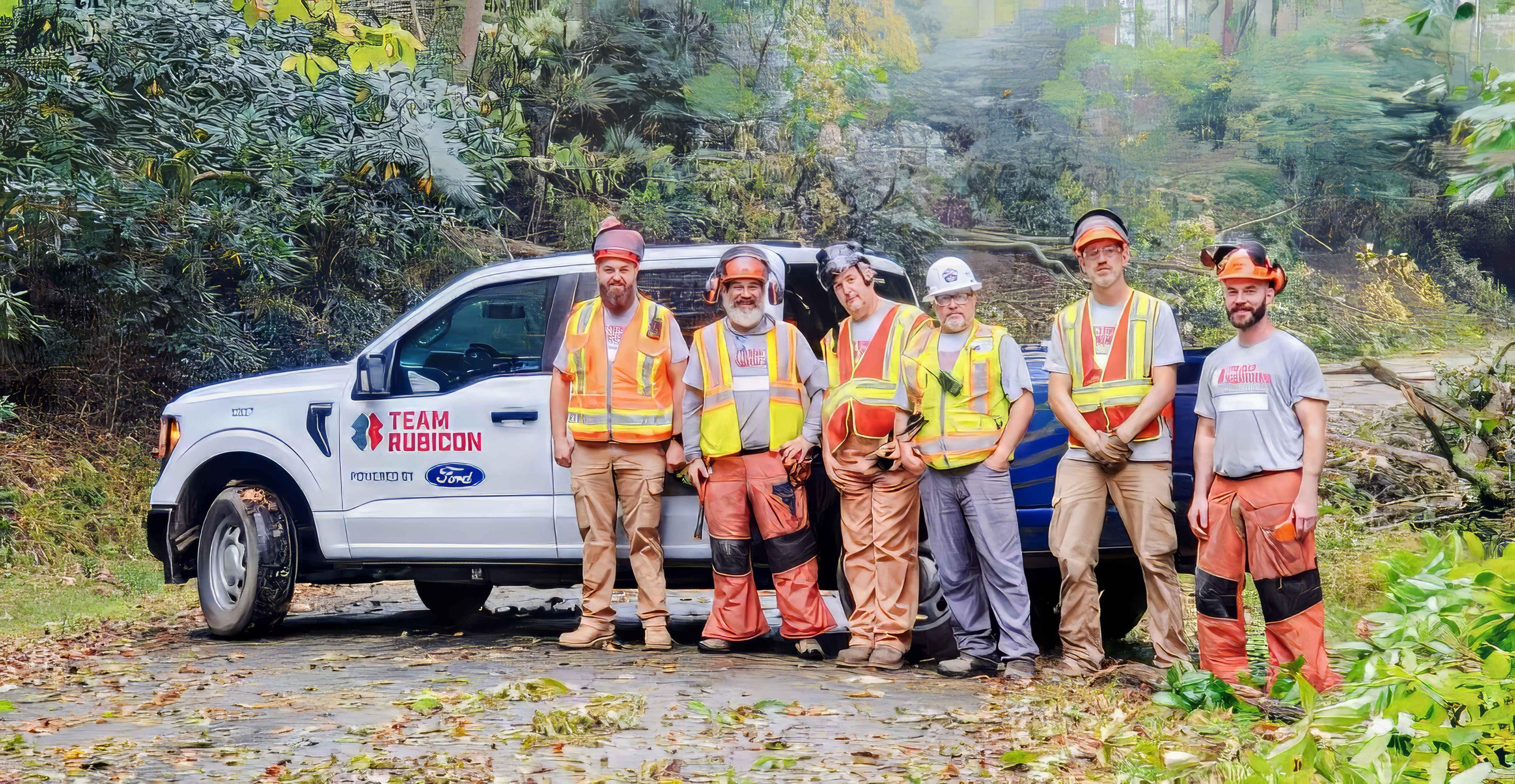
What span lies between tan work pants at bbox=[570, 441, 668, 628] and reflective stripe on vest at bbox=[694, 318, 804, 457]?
1.19ft

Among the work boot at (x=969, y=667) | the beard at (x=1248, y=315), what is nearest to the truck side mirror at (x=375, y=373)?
the work boot at (x=969, y=667)

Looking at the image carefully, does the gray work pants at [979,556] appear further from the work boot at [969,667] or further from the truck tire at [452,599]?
the truck tire at [452,599]

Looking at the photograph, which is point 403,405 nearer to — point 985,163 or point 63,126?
point 63,126

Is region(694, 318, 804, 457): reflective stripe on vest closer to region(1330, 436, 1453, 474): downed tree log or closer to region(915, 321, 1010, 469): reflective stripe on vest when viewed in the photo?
region(915, 321, 1010, 469): reflective stripe on vest

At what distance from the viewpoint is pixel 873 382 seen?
20.1 feet

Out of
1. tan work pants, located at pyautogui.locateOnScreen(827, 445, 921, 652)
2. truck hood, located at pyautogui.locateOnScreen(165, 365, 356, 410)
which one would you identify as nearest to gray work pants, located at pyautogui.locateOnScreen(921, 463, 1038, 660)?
tan work pants, located at pyautogui.locateOnScreen(827, 445, 921, 652)

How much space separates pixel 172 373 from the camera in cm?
1250

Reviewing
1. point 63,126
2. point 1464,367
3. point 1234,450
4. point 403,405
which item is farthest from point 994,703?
point 63,126

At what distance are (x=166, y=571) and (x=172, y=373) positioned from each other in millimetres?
5592

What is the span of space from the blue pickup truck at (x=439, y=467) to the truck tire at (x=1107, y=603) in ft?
0.04

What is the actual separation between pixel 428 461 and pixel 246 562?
4.08 feet

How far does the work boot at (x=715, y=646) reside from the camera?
21.6 feet

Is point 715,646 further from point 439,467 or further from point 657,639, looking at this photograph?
point 439,467

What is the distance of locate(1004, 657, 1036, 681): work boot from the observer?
19.2ft
